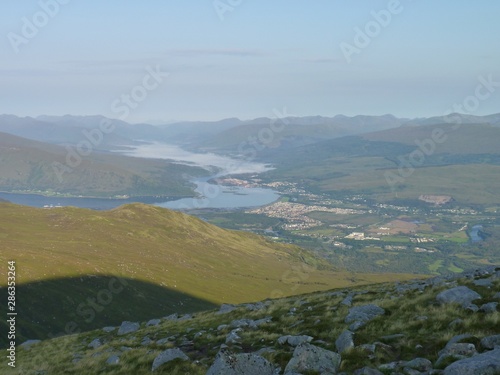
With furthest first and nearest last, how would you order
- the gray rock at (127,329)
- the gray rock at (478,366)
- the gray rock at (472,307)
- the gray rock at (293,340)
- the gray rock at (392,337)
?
the gray rock at (127,329) < the gray rock at (472,307) < the gray rock at (293,340) < the gray rock at (392,337) < the gray rock at (478,366)

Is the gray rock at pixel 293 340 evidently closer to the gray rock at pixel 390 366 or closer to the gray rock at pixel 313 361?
the gray rock at pixel 313 361

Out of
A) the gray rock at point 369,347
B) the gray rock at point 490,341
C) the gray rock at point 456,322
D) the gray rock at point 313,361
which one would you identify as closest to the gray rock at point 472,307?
the gray rock at point 456,322

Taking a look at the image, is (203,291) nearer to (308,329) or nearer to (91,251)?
(91,251)

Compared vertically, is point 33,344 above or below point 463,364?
below

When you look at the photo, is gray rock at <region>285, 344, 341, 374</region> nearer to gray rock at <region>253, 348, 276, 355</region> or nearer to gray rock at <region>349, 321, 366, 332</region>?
gray rock at <region>253, 348, 276, 355</region>

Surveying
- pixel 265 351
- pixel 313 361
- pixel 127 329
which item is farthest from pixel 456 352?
pixel 127 329

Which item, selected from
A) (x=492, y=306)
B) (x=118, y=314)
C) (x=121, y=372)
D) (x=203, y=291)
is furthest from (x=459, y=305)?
(x=203, y=291)
